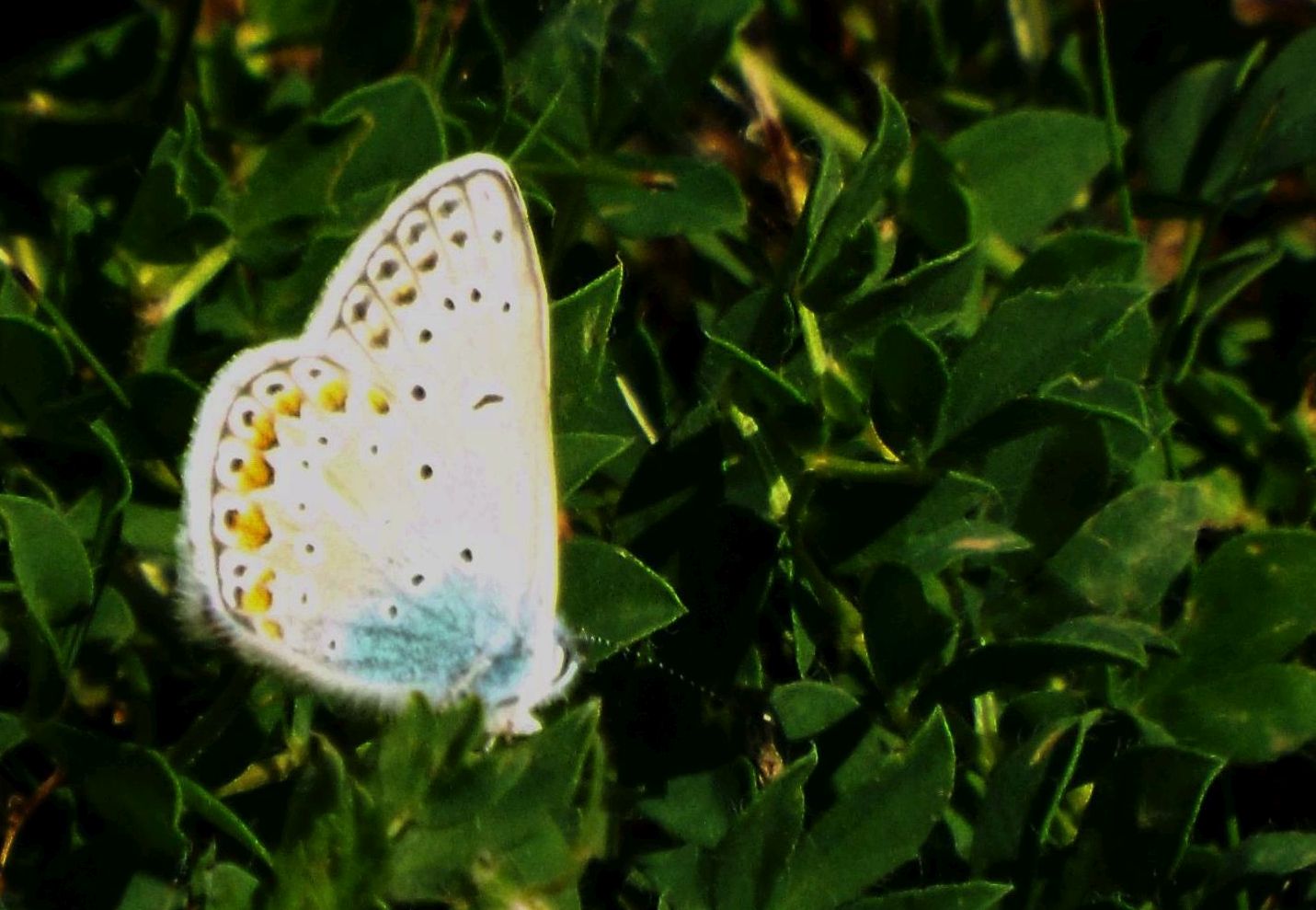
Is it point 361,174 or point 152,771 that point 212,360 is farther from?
point 152,771

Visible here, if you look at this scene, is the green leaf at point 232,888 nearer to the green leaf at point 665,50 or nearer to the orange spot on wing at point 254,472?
the orange spot on wing at point 254,472

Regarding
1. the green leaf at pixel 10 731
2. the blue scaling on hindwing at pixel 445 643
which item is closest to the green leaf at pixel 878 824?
the blue scaling on hindwing at pixel 445 643

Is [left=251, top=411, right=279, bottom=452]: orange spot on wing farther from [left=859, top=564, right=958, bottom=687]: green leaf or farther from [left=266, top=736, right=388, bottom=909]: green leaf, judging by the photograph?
[left=859, top=564, right=958, bottom=687]: green leaf

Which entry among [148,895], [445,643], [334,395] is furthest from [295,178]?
[148,895]

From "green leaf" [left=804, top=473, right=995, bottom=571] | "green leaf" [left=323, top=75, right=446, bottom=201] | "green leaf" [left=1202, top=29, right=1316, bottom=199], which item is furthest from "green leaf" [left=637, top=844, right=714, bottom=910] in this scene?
"green leaf" [left=1202, top=29, right=1316, bottom=199]

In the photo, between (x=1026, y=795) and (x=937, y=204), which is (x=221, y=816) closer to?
(x=1026, y=795)
